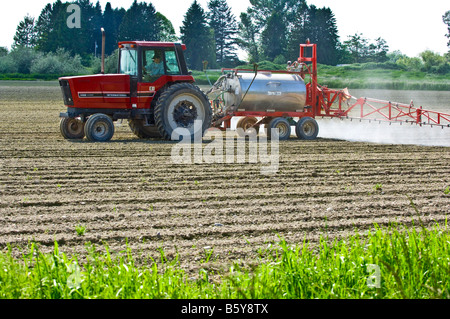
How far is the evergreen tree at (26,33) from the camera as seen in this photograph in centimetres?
7731

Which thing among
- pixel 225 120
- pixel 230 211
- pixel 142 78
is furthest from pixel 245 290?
pixel 225 120

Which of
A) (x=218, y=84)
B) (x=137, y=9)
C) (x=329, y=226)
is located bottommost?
(x=329, y=226)

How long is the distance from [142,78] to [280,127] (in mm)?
3994

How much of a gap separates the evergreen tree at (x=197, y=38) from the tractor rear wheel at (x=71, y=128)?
42.2 meters

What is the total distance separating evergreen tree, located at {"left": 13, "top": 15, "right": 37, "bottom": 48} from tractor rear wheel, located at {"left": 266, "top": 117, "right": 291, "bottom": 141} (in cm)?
6734

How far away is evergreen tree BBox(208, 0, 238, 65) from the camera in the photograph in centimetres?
6569

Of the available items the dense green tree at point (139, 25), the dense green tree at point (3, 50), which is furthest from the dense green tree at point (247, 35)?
the dense green tree at point (3, 50)

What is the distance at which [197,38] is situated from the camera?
6081 cm

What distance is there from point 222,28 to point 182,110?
55.1 metres

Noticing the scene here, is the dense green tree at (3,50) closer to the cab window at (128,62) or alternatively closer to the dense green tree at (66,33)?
the dense green tree at (66,33)

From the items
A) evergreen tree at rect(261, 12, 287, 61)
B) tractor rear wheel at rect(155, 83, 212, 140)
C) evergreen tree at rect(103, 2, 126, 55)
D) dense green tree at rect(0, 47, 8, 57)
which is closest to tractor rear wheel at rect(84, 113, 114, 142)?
tractor rear wheel at rect(155, 83, 212, 140)

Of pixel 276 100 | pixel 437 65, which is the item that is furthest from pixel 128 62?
pixel 437 65
